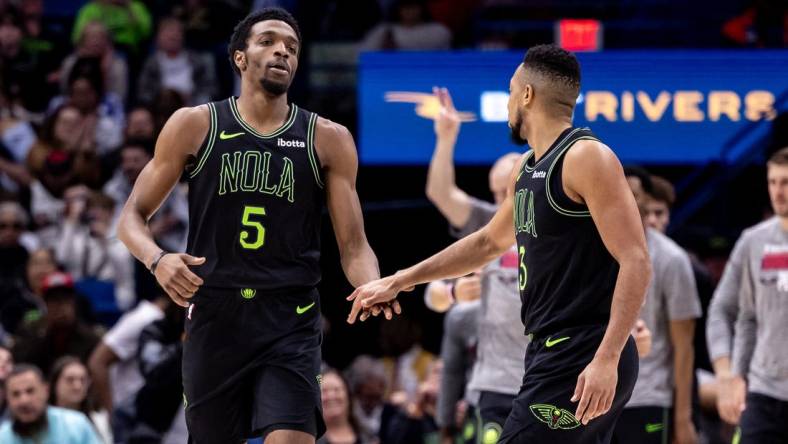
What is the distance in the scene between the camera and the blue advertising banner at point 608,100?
1195cm

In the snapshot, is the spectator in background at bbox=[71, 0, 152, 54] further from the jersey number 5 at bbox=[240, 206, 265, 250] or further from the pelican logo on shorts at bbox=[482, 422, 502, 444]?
the jersey number 5 at bbox=[240, 206, 265, 250]

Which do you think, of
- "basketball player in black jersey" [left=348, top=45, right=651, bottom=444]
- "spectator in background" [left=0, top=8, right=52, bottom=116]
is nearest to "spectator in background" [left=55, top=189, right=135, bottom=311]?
"spectator in background" [left=0, top=8, right=52, bottom=116]

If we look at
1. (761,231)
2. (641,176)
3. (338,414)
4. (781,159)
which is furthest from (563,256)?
(338,414)

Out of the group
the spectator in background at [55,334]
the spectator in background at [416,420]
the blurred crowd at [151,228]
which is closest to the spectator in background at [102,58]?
the blurred crowd at [151,228]

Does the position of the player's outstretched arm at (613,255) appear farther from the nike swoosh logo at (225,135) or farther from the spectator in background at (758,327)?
the spectator in background at (758,327)

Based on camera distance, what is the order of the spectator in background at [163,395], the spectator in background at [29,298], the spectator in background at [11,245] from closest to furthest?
the spectator in background at [163,395] → the spectator in background at [29,298] → the spectator in background at [11,245]

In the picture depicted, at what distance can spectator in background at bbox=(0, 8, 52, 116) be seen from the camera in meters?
13.4

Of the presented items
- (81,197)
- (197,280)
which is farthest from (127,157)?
(197,280)

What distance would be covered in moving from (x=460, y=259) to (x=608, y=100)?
21.6ft

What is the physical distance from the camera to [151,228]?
11.3m

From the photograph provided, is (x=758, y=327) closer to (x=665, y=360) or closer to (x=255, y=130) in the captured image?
(x=665, y=360)

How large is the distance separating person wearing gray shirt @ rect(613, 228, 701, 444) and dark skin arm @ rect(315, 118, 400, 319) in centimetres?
191

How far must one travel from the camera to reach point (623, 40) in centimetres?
1360

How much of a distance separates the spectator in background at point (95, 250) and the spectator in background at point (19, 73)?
217 centimetres
